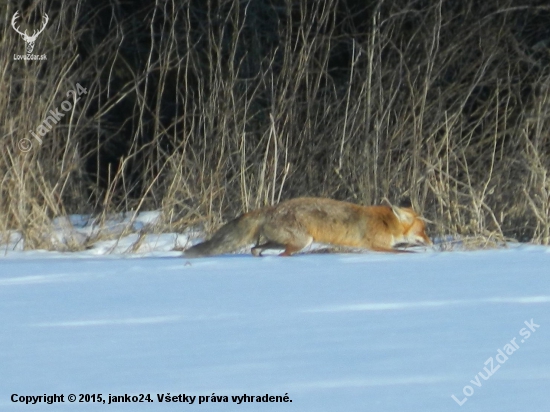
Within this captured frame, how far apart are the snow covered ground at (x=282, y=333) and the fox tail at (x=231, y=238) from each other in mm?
407

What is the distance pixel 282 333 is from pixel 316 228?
284cm

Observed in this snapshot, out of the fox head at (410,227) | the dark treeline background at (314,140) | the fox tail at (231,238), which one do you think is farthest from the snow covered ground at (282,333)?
the dark treeline background at (314,140)

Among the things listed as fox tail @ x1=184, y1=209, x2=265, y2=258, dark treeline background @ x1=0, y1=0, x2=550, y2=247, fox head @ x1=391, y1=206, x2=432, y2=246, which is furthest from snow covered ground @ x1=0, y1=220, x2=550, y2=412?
dark treeline background @ x1=0, y1=0, x2=550, y2=247

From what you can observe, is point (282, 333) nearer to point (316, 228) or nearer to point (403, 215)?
point (316, 228)

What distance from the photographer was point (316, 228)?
709cm

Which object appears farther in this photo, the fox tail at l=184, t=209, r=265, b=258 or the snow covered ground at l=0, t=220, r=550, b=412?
the fox tail at l=184, t=209, r=265, b=258

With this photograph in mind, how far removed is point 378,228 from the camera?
7414 mm

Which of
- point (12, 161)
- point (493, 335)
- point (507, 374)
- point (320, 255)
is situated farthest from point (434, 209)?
point (507, 374)

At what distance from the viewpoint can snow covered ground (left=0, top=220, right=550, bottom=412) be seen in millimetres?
3393

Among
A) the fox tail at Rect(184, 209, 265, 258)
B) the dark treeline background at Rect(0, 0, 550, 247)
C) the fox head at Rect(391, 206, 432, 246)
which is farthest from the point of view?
the dark treeline background at Rect(0, 0, 550, 247)

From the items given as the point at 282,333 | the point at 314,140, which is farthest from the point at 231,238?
the point at 282,333

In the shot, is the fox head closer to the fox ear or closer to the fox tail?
the fox ear

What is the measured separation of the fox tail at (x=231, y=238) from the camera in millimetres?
6938

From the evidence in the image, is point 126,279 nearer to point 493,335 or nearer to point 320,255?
point 320,255
